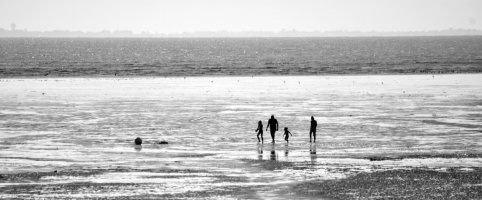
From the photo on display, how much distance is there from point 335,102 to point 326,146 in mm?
20926

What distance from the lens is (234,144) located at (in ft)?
109

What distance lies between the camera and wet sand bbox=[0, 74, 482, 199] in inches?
929

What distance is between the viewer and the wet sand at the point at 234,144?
23.6 m

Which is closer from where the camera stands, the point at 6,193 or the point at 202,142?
the point at 6,193

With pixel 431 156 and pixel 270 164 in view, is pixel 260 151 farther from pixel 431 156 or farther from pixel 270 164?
pixel 431 156

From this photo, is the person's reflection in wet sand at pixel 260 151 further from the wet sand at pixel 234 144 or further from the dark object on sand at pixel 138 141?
the dark object on sand at pixel 138 141

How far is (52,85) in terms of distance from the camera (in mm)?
72250

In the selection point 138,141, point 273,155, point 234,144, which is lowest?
point 234,144

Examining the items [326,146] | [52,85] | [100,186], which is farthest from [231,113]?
[52,85]

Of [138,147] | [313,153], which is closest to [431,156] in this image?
[313,153]

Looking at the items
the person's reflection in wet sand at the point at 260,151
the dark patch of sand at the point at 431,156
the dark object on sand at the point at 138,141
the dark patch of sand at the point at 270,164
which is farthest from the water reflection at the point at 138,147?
the dark patch of sand at the point at 431,156

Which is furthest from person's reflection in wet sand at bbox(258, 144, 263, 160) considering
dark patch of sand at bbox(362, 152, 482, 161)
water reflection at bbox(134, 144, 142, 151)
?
water reflection at bbox(134, 144, 142, 151)

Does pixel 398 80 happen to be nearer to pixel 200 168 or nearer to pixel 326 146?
pixel 326 146

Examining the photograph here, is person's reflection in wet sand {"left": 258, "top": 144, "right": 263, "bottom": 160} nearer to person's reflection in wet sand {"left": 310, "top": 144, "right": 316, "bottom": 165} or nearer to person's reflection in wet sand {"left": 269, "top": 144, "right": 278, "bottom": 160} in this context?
person's reflection in wet sand {"left": 269, "top": 144, "right": 278, "bottom": 160}
